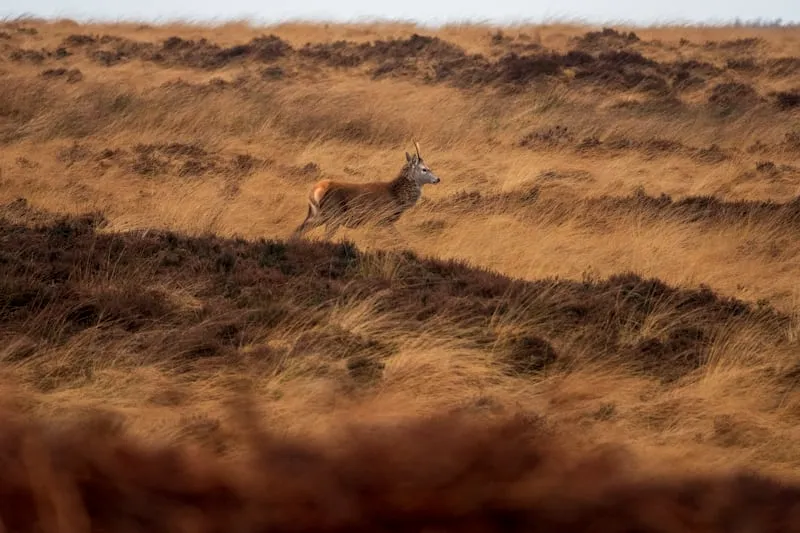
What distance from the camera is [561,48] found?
27.9 metres

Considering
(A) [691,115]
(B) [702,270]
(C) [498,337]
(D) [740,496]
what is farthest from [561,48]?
(D) [740,496]

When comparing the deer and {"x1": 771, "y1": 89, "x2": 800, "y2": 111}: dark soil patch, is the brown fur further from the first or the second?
{"x1": 771, "y1": 89, "x2": 800, "y2": 111}: dark soil patch

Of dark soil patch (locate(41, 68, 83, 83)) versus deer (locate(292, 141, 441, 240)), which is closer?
deer (locate(292, 141, 441, 240))

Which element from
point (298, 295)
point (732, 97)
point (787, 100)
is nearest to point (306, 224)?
point (298, 295)

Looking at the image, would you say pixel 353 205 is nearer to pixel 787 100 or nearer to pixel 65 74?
pixel 65 74

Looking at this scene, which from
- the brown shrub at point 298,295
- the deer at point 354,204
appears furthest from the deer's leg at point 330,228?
the brown shrub at point 298,295

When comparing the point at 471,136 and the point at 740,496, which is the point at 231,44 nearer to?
the point at 471,136

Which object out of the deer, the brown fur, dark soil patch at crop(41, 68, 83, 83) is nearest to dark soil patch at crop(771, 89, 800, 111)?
the deer

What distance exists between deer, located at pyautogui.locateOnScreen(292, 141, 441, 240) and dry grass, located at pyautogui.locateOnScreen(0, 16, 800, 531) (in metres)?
0.28

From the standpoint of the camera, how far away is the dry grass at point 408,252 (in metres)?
6.71

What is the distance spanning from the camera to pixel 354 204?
44.7 ft

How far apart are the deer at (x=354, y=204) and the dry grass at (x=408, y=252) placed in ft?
0.93

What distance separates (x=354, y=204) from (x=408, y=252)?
3.48 m

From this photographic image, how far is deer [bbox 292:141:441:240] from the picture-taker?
1312 centimetres
